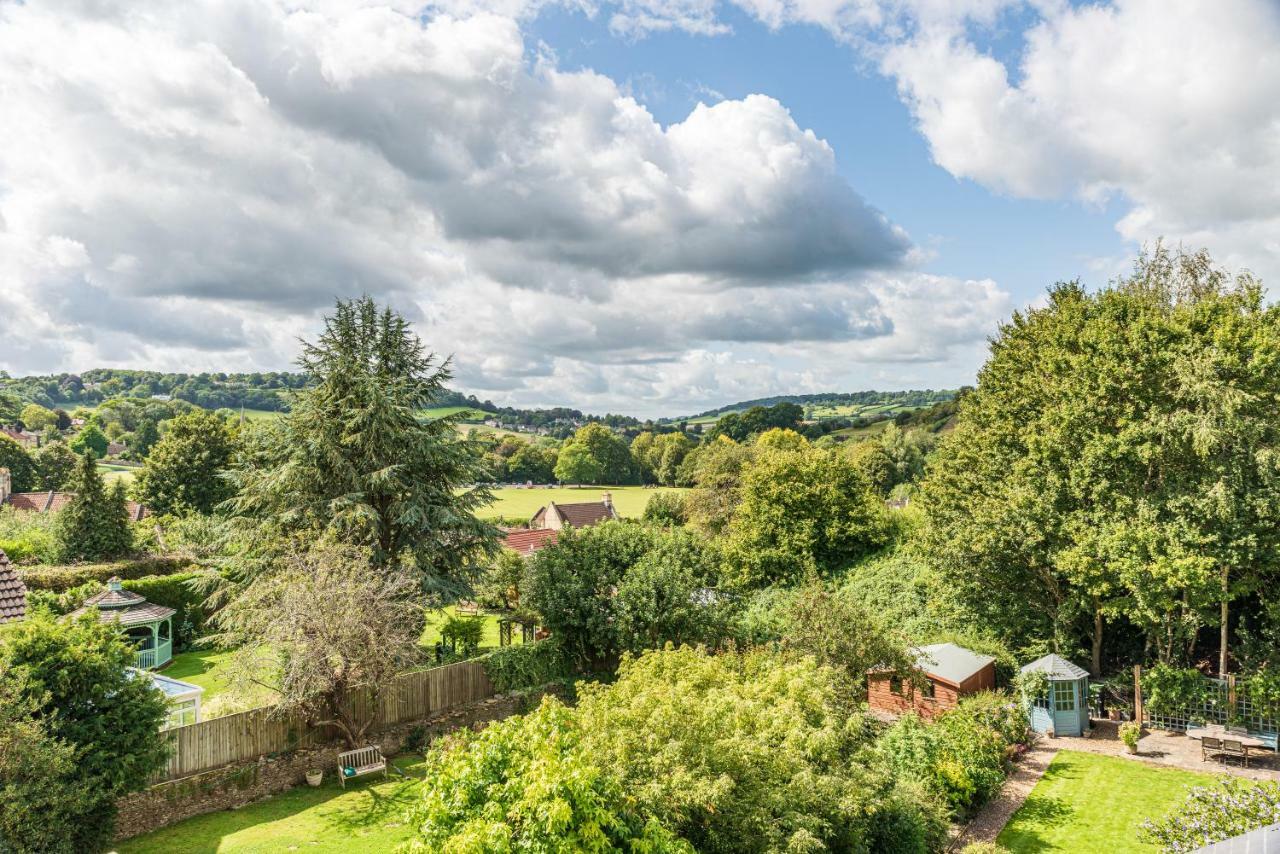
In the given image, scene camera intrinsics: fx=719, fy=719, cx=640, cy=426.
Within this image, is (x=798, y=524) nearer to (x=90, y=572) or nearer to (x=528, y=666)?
(x=528, y=666)

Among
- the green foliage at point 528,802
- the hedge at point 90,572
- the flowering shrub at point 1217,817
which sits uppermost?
the green foliage at point 528,802

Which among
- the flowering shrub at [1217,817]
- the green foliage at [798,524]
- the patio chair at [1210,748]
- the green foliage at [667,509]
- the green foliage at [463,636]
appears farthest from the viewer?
the green foliage at [667,509]

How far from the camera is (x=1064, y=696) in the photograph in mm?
18219

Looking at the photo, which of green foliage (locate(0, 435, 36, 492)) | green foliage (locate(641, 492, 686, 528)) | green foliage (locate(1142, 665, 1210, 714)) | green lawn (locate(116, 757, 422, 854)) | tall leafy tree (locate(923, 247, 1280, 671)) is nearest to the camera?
green lawn (locate(116, 757, 422, 854))

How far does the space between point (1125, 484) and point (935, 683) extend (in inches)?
279

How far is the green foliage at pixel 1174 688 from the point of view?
17.4 m

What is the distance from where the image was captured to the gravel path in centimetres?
1316

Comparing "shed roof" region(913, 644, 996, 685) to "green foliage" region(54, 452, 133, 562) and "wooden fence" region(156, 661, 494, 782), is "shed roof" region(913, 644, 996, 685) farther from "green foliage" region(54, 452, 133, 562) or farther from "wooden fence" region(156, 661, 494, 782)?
"green foliage" region(54, 452, 133, 562)

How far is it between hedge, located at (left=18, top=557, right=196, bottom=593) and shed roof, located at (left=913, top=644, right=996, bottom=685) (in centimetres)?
2711

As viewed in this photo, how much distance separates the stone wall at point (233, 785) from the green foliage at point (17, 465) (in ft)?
239

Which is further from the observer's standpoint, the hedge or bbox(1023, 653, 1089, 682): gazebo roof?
the hedge

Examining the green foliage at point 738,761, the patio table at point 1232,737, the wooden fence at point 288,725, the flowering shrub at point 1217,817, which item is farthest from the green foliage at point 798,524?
the flowering shrub at point 1217,817

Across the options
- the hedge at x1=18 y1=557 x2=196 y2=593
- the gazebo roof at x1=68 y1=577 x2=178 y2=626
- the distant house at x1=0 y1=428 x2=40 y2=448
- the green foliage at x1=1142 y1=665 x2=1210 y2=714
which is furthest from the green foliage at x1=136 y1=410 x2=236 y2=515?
the distant house at x1=0 y1=428 x2=40 y2=448

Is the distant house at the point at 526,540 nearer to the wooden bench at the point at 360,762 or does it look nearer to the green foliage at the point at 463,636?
the green foliage at the point at 463,636
